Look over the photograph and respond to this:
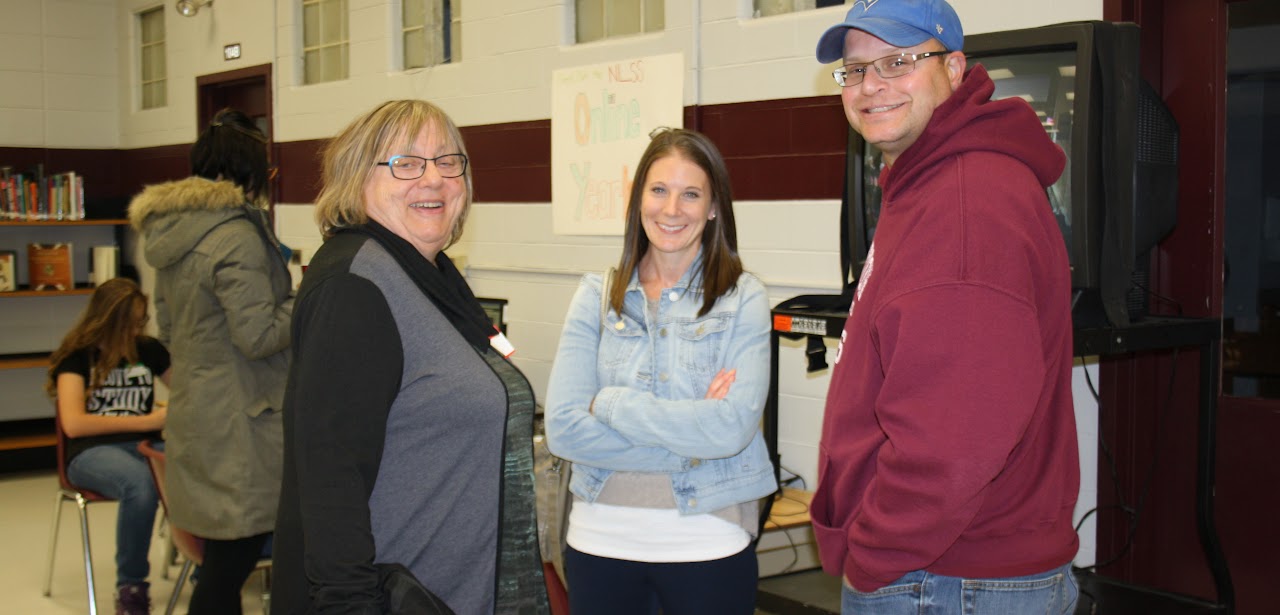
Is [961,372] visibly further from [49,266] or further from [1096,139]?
[49,266]

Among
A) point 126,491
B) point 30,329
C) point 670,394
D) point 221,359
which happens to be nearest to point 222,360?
point 221,359

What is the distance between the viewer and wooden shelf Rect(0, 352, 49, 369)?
6.83 meters

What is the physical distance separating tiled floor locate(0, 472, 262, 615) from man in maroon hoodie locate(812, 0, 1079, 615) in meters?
3.36

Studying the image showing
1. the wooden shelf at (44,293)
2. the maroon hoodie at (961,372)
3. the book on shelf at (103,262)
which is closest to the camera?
the maroon hoodie at (961,372)

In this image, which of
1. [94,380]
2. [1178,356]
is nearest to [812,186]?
A: [1178,356]

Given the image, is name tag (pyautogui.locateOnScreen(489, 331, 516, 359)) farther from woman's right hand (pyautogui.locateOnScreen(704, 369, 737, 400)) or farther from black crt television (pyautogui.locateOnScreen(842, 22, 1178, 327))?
black crt television (pyautogui.locateOnScreen(842, 22, 1178, 327))

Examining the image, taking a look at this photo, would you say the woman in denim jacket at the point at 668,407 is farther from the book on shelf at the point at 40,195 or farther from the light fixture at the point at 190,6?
the book on shelf at the point at 40,195

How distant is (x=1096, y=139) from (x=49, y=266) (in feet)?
21.8

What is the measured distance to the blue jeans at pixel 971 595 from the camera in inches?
60.3

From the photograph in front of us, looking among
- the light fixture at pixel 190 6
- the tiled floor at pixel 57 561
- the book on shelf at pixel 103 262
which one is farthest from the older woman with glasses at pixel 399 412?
the book on shelf at pixel 103 262

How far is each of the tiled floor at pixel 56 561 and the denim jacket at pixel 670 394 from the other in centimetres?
250

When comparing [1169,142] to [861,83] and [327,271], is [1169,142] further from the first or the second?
[327,271]

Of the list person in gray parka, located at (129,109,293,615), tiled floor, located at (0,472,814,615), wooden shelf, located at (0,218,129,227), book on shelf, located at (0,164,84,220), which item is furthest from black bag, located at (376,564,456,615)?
book on shelf, located at (0,164,84,220)

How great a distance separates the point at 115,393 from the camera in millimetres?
4285
